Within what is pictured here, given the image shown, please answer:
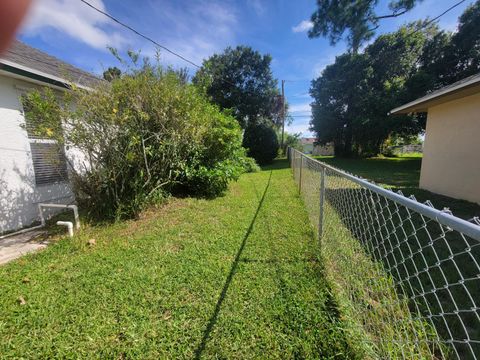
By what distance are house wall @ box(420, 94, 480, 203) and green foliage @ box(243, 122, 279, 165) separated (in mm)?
9987

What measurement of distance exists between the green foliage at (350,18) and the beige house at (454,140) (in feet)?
46.0

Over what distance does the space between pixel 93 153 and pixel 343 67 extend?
20.5 metres

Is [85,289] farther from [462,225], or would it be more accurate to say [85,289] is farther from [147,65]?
[147,65]

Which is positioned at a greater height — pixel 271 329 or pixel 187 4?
pixel 187 4

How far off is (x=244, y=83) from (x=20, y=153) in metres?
21.3

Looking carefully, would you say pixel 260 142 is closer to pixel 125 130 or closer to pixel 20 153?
pixel 125 130

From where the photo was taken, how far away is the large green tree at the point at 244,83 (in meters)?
22.6

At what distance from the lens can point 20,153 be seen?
4.14 metres

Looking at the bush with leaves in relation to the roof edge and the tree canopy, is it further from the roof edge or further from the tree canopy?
the tree canopy

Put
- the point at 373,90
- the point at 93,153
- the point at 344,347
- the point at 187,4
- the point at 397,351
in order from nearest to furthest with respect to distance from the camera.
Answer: the point at 397,351 → the point at 344,347 → the point at 93,153 → the point at 187,4 → the point at 373,90

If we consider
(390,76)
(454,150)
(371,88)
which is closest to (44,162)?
(454,150)

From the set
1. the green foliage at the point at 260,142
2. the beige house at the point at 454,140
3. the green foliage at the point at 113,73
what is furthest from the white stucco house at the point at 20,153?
the green foliage at the point at 260,142

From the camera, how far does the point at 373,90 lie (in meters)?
17.9

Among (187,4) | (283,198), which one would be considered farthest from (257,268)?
(187,4)
